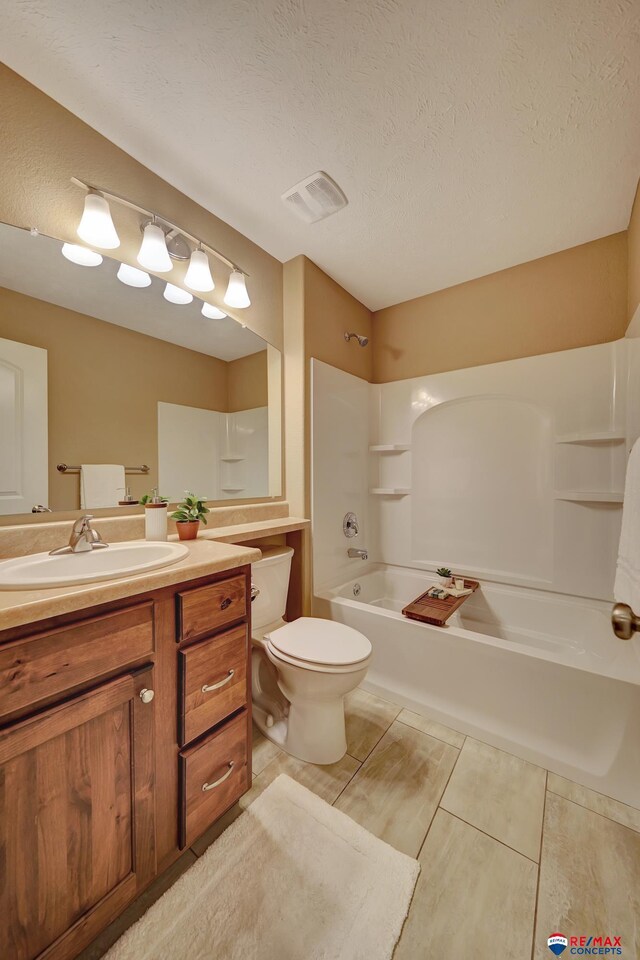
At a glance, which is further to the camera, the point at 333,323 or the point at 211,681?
the point at 333,323

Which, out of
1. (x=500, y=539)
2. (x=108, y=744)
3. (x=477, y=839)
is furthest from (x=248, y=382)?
(x=477, y=839)

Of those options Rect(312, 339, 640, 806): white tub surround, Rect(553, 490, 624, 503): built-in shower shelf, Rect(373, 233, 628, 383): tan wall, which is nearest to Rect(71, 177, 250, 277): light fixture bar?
Rect(312, 339, 640, 806): white tub surround

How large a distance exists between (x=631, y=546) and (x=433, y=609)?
999 mm

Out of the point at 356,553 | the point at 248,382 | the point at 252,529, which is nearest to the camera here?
the point at 252,529

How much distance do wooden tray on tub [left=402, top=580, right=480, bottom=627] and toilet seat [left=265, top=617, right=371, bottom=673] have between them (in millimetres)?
421

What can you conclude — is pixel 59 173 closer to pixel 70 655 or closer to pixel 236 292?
pixel 236 292

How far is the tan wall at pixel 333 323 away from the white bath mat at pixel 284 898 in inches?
83.3

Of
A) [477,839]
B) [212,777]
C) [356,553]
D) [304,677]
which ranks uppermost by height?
[356,553]

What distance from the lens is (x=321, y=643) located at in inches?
55.8

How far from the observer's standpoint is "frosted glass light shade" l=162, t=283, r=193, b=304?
1562 millimetres

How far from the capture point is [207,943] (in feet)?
2.80

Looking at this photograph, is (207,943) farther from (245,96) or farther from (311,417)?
(245,96)

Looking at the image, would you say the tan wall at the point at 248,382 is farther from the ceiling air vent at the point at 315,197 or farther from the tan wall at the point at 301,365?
the ceiling air vent at the point at 315,197

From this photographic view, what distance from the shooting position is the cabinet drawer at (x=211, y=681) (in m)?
0.98
